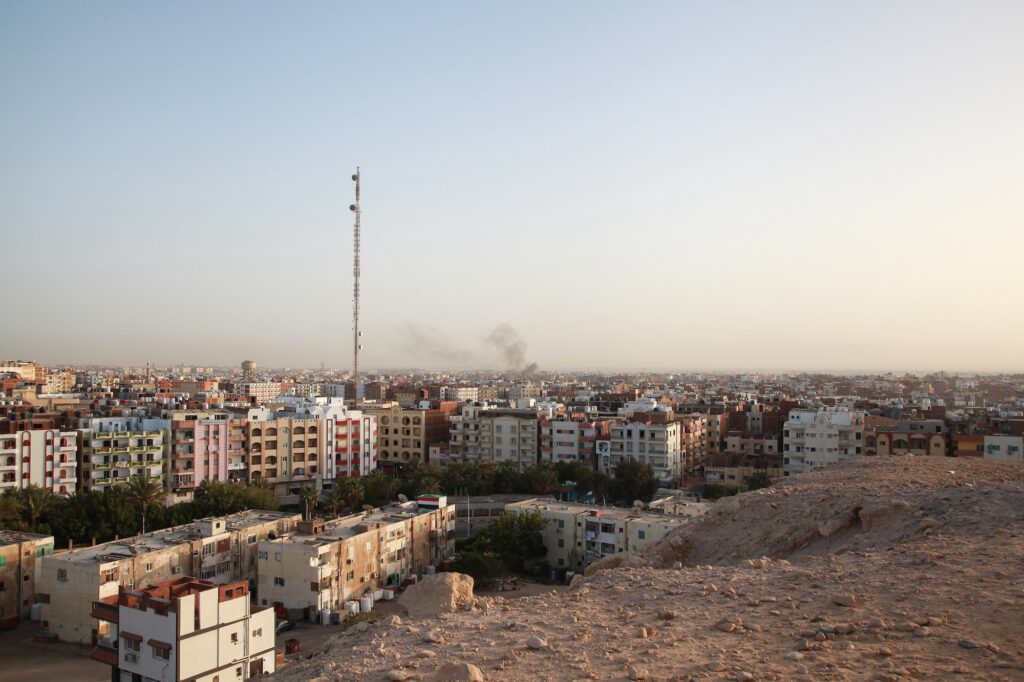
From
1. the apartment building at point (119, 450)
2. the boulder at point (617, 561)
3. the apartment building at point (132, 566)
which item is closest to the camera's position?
the boulder at point (617, 561)

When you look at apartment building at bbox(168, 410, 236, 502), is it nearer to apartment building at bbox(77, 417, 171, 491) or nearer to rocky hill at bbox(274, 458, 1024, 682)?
apartment building at bbox(77, 417, 171, 491)

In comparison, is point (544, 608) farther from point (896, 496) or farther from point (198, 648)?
point (198, 648)

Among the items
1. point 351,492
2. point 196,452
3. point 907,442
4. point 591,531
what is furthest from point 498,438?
point 591,531

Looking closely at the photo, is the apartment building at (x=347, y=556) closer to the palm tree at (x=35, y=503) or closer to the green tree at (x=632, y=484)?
the palm tree at (x=35, y=503)

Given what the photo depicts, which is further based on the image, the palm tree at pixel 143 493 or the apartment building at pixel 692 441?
the apartment building at pixel 692 441

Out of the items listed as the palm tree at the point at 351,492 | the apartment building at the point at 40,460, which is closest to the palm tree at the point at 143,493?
the apartment building at the point at 40,460

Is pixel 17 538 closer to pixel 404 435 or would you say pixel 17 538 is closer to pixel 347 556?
pixel 347 556

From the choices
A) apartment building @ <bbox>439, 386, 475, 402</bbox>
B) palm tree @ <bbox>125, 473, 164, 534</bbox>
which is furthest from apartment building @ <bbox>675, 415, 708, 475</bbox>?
apartment building @ <bbox>439, 386, 475, 402</bbox>

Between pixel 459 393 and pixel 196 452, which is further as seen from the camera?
pixel 459 393
